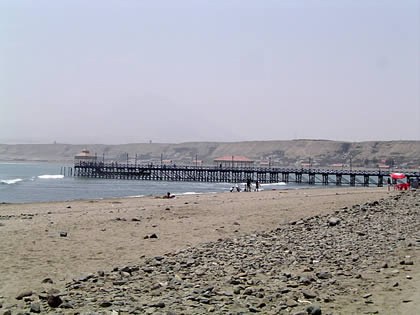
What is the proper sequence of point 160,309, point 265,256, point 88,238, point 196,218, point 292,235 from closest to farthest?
1. point 160,309
2. point 265,256
3. point 292,235
4. point 88,238
5. point 196,218

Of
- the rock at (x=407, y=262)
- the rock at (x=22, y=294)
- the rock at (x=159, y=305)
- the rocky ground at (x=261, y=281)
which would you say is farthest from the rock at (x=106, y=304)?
the rock at (x=407, y=262)

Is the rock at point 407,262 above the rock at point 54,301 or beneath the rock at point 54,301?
above

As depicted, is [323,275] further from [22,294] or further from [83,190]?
[83,190]

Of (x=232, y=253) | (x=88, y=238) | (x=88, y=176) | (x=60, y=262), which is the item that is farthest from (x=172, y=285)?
(x=88, y=176)

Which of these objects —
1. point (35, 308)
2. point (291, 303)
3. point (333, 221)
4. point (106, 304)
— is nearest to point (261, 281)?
point (291, 303)

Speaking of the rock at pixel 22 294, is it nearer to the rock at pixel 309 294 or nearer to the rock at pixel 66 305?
the rock at pixel 66 305

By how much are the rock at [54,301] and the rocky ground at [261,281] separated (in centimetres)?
1

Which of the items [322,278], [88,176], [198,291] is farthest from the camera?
[88,176]

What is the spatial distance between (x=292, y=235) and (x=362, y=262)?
9.55 ft

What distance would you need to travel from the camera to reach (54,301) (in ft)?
21.9

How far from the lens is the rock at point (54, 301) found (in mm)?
6659

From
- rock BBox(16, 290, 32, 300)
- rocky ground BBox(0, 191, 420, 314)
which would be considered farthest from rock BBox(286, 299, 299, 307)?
rock BBox(16, 290, 32, 300)

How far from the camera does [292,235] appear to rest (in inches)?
438

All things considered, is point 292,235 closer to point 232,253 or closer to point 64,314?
point 232,253
